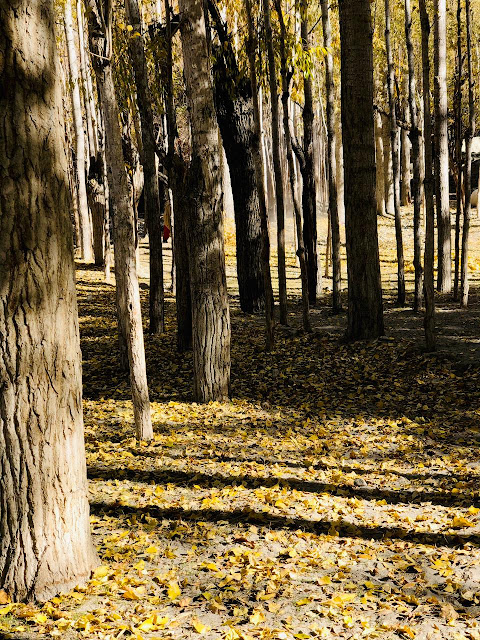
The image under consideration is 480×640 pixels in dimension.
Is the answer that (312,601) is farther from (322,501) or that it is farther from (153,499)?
(153,499)

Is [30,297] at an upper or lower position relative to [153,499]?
upper

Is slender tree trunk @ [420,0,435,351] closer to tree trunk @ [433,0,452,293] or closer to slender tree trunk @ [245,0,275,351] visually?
slender tree trunk @ [245,0,275,351]

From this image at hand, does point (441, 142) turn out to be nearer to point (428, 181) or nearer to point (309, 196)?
point (309, 196)

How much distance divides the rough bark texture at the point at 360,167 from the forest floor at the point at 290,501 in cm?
59

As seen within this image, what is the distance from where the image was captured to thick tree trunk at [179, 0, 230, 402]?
706 cm

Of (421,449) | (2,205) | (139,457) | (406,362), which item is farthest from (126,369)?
(2,205)

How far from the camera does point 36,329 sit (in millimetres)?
3439

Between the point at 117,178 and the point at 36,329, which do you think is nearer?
the point at 36,329

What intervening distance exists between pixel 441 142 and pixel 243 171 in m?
4.07

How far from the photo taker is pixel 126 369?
911 cm

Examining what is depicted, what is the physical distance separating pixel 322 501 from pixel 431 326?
415 cm

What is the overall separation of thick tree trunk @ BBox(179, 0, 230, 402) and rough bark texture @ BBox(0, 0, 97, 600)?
3.79 meters

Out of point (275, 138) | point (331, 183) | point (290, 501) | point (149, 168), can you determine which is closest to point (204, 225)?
point (275, 138)

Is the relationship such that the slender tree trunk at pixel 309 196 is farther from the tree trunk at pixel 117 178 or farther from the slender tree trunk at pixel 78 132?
the tree trunk at pixel 117 178
